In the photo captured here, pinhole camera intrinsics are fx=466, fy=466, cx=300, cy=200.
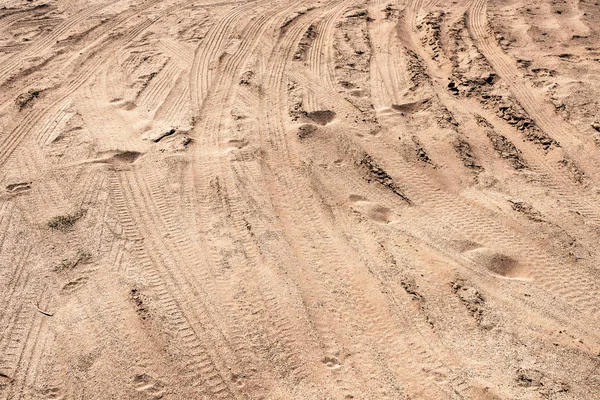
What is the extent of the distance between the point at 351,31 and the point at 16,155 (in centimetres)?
596

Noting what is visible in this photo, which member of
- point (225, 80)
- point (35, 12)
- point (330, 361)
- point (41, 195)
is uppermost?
point (35, 12)

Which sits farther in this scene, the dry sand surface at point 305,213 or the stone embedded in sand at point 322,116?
the stone embedded in sand at point 322,116

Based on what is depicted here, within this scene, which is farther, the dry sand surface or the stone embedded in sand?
the stone embedded in sand

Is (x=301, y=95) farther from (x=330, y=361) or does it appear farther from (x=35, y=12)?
(x=35, y=12)

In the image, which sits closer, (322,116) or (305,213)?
(305,213)

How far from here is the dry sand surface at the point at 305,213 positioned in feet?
12.7

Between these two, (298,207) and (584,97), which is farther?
(584,97)

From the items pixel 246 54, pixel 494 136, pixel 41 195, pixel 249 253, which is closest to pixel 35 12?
pixel 246 54

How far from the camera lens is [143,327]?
4113mm

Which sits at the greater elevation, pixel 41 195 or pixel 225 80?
pixel 225 80

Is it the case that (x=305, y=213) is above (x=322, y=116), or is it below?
below

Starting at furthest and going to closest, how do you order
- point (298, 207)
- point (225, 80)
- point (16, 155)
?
point (225, 80)
point (16, 155)
point (298, 207)

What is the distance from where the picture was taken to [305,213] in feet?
16.9

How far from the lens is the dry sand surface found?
12.7 ft
